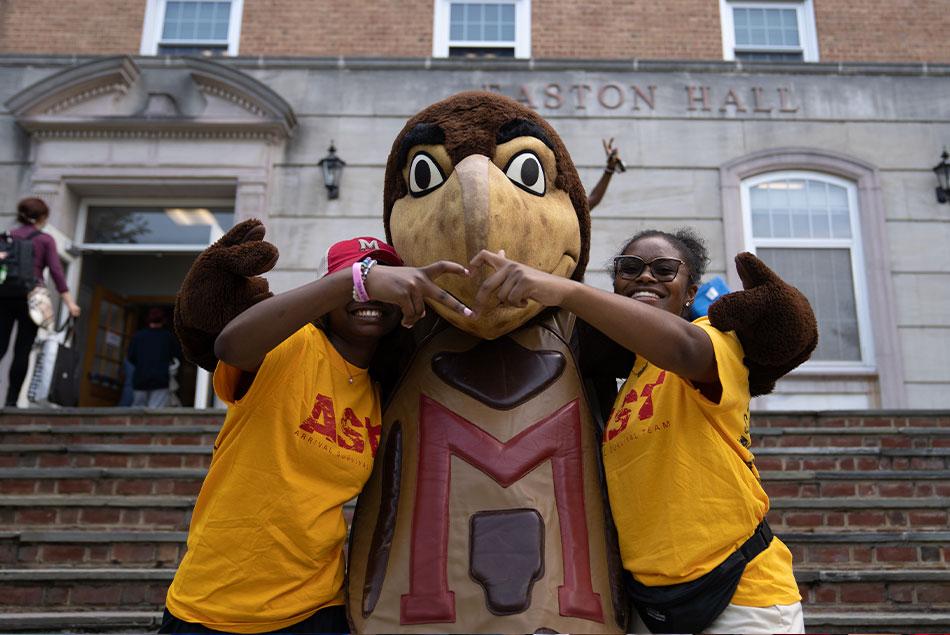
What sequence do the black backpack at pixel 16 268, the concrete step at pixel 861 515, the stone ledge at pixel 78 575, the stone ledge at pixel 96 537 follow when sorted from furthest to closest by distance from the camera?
the black backpack at pixel 16 268 < the concrete step at pixel 861 515 < the stone ledge at pixel 96 537 < the stone ledge at pixel 78 575

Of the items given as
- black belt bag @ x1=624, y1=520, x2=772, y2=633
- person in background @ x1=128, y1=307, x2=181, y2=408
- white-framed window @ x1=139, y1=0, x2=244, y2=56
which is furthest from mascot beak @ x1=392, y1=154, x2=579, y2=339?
white-framed window @ x1=139, y1=0, x2=244, y2=56

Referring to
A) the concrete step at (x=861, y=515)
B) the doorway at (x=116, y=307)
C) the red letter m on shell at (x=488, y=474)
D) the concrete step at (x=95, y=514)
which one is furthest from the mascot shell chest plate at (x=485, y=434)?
the doorway at (x=116, y=307)

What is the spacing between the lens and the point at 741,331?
6.70 ft

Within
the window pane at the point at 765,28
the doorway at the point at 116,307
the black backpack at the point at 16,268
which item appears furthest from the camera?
the window pane at the point at 765,28

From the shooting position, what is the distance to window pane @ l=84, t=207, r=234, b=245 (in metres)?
9.25

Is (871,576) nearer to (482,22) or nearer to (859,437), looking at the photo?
(859,437)

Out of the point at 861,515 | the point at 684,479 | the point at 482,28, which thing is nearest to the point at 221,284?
the point at 684,479

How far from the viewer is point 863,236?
873cm

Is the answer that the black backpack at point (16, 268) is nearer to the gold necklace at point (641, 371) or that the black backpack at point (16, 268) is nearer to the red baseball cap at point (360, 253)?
the red baseball cap at point (360, 253)

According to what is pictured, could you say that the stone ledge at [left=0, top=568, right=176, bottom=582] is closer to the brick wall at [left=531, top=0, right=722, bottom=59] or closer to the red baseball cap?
the red baseball cap

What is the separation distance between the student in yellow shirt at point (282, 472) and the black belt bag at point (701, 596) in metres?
0.90

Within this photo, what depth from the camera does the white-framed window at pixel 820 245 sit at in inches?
338

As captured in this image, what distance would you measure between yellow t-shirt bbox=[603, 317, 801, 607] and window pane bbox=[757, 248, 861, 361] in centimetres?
706

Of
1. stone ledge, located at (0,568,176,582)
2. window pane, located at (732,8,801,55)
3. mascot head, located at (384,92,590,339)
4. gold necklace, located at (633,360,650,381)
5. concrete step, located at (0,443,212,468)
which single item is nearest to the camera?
mascot head, located at (384,92,590,339)
